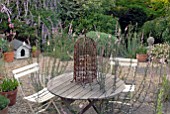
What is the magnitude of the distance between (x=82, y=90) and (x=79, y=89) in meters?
0.06

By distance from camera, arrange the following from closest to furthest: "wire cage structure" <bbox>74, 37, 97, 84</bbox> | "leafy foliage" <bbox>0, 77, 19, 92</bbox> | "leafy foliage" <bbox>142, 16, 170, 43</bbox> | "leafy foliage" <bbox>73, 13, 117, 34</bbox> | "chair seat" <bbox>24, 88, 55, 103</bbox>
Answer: "wire cage structure" <bbox>74, 37, 97, 84</bbox> → "chair seat" <bbox>24, 88, 55, 103</bbox> → "leafy foliage" <bbox>0, 77, 19, 92</bbox> → "leafy foliage" <bbox>73, 13, 117, 34</bbox> → "leafy foliage" <bbox>142, 16, 170, 43</bbox>

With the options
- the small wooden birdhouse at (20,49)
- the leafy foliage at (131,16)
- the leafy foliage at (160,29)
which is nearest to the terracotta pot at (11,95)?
the small wooden birdhouse at (20,49)

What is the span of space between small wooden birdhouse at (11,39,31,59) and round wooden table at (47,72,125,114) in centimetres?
388

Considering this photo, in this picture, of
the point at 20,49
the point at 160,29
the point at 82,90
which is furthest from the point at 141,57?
the point at 82,90

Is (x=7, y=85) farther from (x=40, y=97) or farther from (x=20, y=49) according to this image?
(x=20, y=49)

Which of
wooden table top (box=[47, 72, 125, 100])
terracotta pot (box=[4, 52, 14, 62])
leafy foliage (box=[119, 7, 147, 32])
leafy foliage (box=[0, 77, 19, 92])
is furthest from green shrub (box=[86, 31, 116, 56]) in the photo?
leafy foliage (box=[119, 7, 147, 32])

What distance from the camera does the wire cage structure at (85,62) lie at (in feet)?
14.2

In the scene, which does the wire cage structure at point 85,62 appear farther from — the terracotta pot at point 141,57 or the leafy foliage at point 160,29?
the leafy foliage at point 160,29

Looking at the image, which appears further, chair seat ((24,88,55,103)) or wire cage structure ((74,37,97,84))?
chair seat ((24,88,55,103))

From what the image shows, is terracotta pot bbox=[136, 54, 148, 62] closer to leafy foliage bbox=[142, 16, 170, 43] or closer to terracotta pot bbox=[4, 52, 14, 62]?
leafy foliage bbox=[142, 16, 170, 43]

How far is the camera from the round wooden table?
152 inches

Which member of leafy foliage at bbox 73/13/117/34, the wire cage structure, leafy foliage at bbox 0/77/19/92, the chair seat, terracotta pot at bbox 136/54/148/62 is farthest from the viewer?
terracotta pot at bbox 136/54/148/62

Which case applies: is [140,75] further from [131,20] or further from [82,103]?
[131,20]

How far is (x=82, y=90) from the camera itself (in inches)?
161
